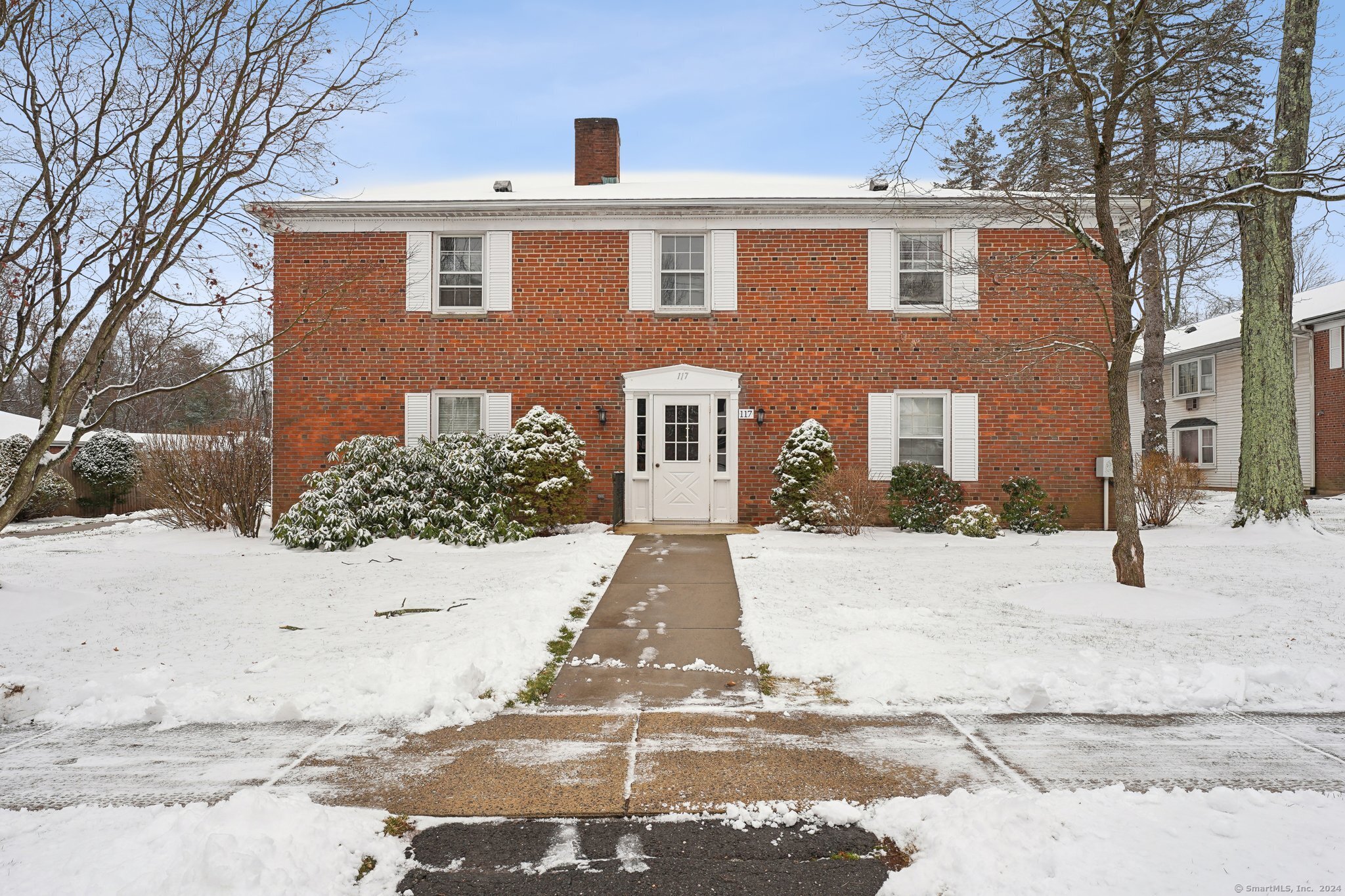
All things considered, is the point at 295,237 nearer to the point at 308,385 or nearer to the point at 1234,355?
the point at 308,385

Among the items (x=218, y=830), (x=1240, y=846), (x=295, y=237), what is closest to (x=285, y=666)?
(x=218, y=830)

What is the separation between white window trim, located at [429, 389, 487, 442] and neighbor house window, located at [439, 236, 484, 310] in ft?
5.01

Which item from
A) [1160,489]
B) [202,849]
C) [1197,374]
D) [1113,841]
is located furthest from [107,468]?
[1197,374]

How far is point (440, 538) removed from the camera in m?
11.8

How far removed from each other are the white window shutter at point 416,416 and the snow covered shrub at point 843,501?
6.81 meters

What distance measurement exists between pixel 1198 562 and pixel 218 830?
10.5m

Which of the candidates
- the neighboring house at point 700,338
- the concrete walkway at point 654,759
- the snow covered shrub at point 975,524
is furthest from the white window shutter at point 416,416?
the concrete walkway at point 654,759

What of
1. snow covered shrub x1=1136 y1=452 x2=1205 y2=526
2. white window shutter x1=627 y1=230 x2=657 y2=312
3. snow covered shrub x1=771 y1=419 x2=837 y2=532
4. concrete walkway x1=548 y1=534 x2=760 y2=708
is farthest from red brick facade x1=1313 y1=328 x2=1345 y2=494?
concrete walkway x1=548 y1=534 x2=760 y2=708

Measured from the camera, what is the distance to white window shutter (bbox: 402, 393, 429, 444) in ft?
45.8

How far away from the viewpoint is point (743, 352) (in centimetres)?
1385

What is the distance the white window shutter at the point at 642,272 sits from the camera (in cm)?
1395

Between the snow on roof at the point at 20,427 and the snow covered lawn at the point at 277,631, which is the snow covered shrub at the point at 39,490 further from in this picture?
the snow covered lawn at the point at 277,631

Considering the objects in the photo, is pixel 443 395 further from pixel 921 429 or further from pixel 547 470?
pixel 921 429

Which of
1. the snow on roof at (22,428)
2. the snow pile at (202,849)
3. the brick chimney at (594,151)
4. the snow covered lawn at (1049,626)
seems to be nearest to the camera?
the snow pile at (202,849)
